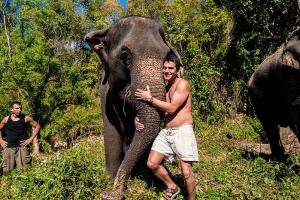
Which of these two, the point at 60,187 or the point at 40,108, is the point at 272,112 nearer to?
the point at 60,187

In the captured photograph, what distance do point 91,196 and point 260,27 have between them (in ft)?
44.4

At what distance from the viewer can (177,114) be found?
463 cm

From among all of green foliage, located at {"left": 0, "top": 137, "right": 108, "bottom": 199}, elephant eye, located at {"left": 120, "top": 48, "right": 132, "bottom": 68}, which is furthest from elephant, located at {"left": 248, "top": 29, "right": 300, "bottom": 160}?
green foliage, located at {"left": 0, "top": 137, "right": 108, "bottom": 199}

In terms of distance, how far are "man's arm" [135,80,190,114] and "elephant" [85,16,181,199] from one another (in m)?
0.10

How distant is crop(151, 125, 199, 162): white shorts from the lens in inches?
179

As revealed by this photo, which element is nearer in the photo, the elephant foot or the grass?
the elephant foot

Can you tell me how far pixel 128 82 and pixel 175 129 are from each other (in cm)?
109

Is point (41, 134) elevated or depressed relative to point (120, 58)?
depressed

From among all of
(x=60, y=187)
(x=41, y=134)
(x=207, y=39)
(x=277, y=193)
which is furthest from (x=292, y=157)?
(x=207, y=39)

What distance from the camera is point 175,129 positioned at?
4.62m

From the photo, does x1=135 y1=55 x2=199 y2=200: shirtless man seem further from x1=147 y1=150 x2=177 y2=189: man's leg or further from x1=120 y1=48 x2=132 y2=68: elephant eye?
x1=120 y1=48 x2=132 y2=68: elephant eye

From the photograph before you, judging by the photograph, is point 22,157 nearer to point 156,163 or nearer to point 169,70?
point 156,163

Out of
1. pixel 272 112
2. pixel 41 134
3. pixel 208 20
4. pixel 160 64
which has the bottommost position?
pixel 41 134

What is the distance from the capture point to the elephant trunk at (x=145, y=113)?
450 centimetres
